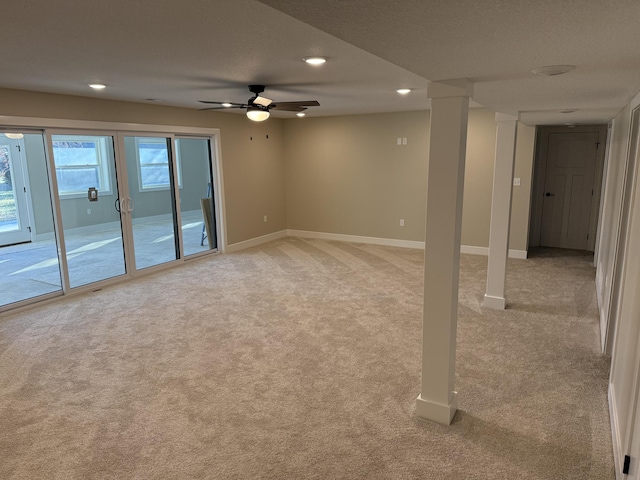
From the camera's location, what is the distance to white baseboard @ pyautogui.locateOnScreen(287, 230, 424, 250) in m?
7.55

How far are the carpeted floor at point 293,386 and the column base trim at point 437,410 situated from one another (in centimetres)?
8

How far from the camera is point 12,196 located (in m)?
6.98

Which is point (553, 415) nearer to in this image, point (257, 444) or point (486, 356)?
point (486, 356)

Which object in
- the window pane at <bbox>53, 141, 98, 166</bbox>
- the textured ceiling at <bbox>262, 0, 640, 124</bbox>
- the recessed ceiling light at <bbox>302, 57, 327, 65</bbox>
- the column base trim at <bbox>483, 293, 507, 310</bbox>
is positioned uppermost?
the recessed ceiling light at <bbox>302, 57, 327, 65</bbox>

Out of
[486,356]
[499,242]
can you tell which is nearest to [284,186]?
[499,242]

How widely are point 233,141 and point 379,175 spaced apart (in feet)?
8.50

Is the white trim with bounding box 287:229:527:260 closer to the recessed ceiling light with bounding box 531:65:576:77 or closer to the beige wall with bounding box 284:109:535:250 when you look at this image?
the beige wall with bounding box 284:109:535:250

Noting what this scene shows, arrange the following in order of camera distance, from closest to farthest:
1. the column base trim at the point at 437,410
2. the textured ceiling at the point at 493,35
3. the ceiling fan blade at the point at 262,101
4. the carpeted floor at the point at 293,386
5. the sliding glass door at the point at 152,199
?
the textured ceiling at the point at 493,35 < the carpeted floor at the point at 293,386 < the column base trim at the point at 437,410 < the ceiling fan blade at the point at 262,101 < the sliding glass door at the point at 152,199

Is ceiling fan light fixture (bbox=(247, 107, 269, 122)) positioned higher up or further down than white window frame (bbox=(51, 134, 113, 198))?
higher up

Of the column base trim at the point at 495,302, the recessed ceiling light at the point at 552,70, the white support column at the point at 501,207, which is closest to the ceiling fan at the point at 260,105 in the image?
the white support column at the point at 501,207

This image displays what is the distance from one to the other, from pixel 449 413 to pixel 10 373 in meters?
3.31

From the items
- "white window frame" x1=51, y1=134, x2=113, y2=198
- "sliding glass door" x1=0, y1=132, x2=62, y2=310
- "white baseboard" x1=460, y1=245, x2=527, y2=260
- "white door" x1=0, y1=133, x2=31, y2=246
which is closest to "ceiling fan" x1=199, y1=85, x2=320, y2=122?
"white window frame" x1=51, y1=134, x2=113, y2=198

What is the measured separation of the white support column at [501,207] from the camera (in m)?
4.32

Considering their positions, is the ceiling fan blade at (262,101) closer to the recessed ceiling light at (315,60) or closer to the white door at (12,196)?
the recessed ceiling light at (315,60)
